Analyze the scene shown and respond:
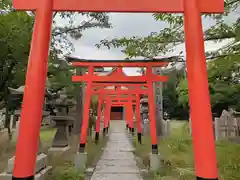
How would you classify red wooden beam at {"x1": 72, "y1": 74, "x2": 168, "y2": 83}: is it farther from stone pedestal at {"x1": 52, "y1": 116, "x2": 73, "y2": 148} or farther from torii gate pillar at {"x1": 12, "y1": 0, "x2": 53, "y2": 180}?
torii gate pillar at {"x1": 12, "y1": 0, "x2": 53, "y2": 180}

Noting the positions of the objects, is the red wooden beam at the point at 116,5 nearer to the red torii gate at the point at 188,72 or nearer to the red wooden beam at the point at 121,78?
the red torii gate at the point at 188,72

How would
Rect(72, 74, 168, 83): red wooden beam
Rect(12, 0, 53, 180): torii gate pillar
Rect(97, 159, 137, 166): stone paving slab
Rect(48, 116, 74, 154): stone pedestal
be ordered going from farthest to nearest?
Rect(48, 116, 74, 154): stone pedestal
Rect(97, 159, 137, 166): stone paving slab
Rect(72, 74, 168, 83): red wooden beam
Rect(12, 0, 53, 180): torii gate pillar

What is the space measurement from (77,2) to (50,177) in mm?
3570

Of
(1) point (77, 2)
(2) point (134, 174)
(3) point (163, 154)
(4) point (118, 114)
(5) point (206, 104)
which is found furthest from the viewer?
(4) point (118, 114)

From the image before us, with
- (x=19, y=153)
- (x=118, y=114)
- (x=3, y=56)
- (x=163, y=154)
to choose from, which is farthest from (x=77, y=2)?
(x=118, y=114)

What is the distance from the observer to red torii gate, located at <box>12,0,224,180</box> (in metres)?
1.78

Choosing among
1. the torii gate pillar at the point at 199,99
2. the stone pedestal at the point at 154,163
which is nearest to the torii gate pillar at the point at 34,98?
the torii gate pillar at the point at 199,99

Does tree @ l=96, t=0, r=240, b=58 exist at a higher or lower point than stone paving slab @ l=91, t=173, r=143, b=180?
higher

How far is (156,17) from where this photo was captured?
516 cm

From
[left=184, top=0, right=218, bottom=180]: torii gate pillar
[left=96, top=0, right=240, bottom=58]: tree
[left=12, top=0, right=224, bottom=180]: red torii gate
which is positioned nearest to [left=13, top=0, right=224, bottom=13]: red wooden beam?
[left=12, top=0, right=224, bottom=180]: red torii gate

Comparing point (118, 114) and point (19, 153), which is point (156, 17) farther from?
point (118, 114)

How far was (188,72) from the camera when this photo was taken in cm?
202

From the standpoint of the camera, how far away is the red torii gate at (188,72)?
1777 millimetres

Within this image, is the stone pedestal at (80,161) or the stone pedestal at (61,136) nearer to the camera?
the stone pedestal at (80,161)
